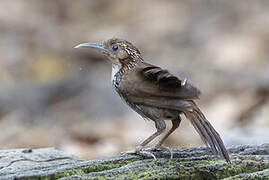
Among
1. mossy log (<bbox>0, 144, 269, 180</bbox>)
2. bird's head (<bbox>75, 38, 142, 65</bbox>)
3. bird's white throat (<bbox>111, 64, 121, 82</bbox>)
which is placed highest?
bird's head (<bbox>75, 38, 142, 65</bbox>)

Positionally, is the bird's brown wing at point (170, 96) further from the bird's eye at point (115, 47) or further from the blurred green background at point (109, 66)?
the blurred green background at point (109, 66)

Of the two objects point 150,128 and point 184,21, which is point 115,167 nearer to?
point 150,128

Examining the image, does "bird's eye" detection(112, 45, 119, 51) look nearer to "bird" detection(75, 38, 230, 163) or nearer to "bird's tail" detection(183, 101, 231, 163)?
"bird" detection(75, 38, 230, 163)

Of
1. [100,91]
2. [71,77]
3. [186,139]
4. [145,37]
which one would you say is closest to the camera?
[186,139]

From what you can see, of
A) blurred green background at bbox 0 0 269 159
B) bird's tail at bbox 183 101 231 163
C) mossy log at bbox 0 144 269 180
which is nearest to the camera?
mossy log at bbox 0 144 269 180

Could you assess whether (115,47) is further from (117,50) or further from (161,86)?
(161,86)

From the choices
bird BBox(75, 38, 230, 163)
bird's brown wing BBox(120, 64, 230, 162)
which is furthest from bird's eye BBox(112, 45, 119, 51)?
bird's brown wing BBox(120, 64, 230, 162)

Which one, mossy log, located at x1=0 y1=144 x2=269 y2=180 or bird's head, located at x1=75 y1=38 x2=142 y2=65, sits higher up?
bird's head, located at x1=75 y1=38 x2=142 y2=65

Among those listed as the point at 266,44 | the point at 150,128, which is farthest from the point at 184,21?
the point at 150,128
